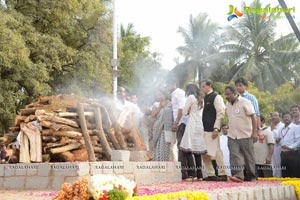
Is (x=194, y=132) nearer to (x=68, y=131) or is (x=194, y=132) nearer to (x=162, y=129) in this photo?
(x=162, y=129)

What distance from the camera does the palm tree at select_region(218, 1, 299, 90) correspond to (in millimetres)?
31703

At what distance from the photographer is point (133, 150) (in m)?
10.1

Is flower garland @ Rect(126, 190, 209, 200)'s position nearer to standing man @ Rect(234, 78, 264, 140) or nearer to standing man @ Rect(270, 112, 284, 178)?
standing man @ Rect(234, 78, 264, 140)

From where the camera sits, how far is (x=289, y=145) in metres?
9.80

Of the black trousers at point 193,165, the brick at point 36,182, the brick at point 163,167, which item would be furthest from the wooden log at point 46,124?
the black trousers at point 193,165

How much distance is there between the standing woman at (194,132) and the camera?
30.1 feet

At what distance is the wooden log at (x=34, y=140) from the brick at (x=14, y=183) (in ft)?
1.87

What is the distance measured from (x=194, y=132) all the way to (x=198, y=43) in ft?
90.6

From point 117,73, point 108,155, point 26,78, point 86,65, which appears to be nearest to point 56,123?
point 108,155

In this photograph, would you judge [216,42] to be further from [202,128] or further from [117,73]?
[202,128]

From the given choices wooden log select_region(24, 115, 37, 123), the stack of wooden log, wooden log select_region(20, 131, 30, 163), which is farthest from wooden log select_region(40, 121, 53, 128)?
wooden log select_region(20, 131, 30, 163)

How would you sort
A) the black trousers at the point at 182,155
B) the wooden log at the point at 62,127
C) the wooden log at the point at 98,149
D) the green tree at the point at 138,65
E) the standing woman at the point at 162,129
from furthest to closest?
the green tree at the point at 138,65 → the standing woman at the point at 162,129 → the black trousers at the point at 182,155 → the wooden log at the point at 98,149 → the wooden log at the point at 62,127

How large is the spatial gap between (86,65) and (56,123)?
1348 centimetres

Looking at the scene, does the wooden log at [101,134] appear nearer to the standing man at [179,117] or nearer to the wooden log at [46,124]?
the wooden log at [46,124]
